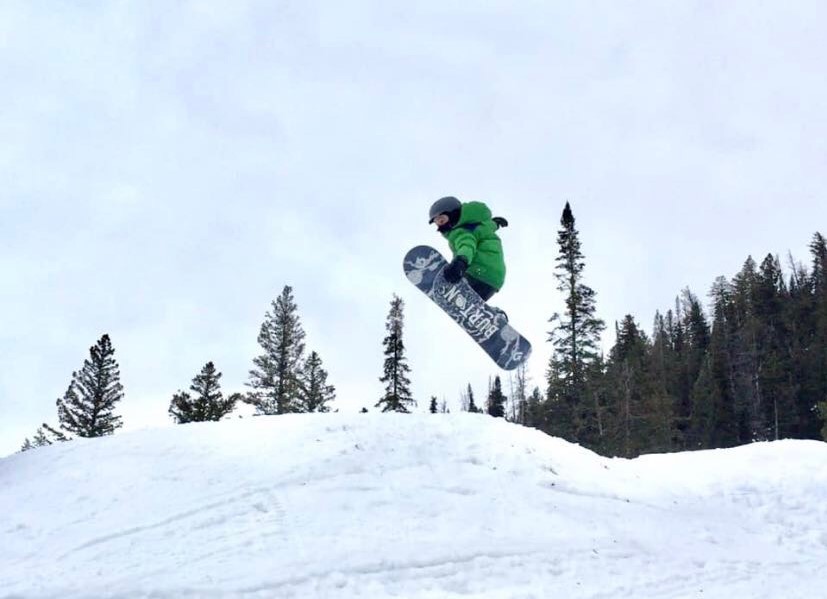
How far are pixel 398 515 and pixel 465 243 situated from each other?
453cm

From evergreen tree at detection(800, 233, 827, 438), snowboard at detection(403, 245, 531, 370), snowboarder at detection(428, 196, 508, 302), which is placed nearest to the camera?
snowboarder at detection(428, 196, 508, 302)

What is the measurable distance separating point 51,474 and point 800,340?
2282 inches

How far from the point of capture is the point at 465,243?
10859 millimetres

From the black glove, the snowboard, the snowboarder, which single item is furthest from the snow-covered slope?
the black glove

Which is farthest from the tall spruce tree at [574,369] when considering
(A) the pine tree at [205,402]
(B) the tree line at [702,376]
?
(A) the pine tree at [205,402]

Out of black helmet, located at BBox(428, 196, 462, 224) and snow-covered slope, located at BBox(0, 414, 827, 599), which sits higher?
black helmet, located at BBox(428, 196, 462, 224)

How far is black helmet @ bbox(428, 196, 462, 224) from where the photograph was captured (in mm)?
11156

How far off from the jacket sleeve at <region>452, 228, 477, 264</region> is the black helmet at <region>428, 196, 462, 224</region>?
375mm

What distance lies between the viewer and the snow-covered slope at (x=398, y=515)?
266 inches

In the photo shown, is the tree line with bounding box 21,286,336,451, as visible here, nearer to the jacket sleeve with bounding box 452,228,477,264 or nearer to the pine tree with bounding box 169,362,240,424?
the pine tree with bounding box 169,362,240,424

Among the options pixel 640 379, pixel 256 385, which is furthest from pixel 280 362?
pixel 640 379

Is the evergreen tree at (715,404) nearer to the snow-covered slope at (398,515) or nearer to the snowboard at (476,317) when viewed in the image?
the snow-covered slope at (398,515)

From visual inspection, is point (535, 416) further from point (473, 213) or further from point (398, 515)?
point (398, 515)

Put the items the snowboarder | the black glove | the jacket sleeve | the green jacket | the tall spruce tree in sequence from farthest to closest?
the tall spruce tree → the green jacket → the snowboarder → the jacket sleeve → the black glove
